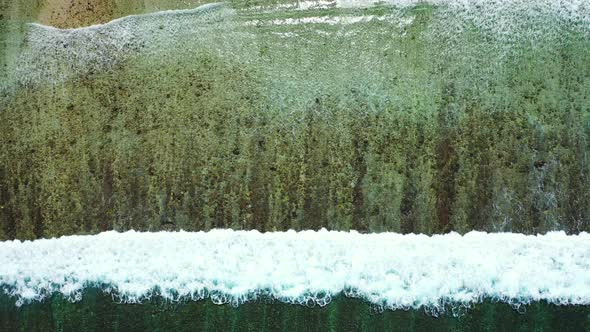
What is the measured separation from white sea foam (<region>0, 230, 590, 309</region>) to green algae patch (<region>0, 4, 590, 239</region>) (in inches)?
4.2

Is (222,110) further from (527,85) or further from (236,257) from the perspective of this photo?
(527,85)

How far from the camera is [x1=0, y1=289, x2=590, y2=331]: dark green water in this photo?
11.2 feet

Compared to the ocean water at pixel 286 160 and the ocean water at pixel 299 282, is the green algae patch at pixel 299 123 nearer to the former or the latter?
the ocean water at pixel 286 160

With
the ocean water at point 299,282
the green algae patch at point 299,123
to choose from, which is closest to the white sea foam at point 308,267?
the ocean water at point 299,282

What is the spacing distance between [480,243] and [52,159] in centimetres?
281

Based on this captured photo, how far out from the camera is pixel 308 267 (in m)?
3.71

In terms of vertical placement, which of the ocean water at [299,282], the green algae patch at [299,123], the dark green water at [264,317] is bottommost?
the dark green water at [264,317]

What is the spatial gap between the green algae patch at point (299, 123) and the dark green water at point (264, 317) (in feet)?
1.78

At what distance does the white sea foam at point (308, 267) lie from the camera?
354 centimetres

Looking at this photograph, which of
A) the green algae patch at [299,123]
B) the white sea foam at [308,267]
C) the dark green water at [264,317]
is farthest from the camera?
the green algae patch at [299,123]

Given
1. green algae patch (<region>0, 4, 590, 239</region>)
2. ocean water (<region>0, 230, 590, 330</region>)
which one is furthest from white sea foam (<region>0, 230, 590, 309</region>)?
green algae patch (<region>0, 4, 590, 239</region>)

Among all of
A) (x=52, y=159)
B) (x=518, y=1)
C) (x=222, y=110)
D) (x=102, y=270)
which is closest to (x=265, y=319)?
(x=102, y=270)

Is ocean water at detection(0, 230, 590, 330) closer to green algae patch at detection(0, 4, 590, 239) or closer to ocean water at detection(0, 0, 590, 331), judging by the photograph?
ocean water at detection(0, 0, 590, 331)

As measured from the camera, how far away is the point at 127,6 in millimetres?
4055
